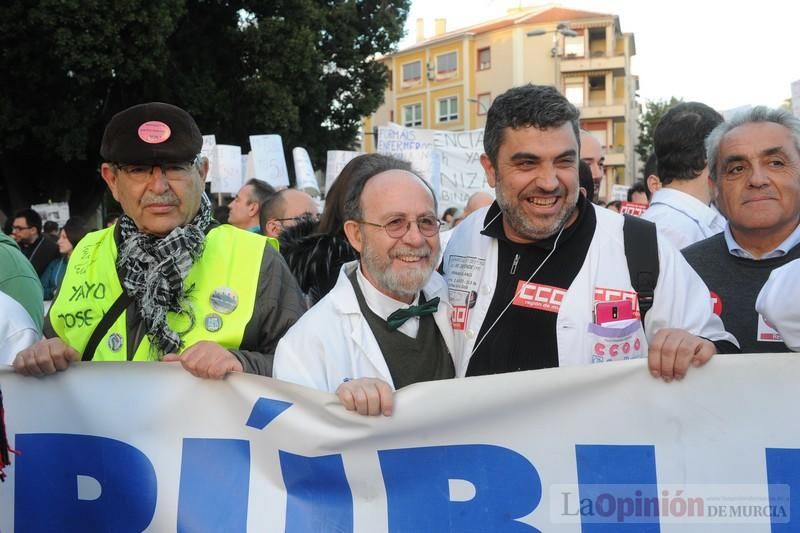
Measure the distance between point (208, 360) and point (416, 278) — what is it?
0.71 m

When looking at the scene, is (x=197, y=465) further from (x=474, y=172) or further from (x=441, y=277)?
(x=474, y=172)

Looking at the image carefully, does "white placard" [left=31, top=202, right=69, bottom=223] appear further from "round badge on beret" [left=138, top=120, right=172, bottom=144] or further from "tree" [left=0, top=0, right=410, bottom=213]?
"round badge on beret" [left=138, top=120, right=172, bottom=144]

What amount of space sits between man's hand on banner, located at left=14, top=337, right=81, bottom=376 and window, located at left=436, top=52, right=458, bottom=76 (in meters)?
62.4

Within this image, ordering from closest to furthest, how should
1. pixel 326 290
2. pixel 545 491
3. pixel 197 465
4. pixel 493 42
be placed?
pixel 545 491, pixel 197 465, pixel 326 290, pixel 493 42

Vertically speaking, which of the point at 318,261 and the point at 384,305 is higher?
the point at 318,261

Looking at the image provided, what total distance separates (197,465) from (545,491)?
1.11 meters

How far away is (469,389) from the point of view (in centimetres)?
264

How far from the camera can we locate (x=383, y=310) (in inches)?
113

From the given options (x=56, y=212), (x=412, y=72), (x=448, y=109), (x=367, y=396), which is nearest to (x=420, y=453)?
(x=367, y=396)

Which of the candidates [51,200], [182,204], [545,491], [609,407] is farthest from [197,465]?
[51,200]

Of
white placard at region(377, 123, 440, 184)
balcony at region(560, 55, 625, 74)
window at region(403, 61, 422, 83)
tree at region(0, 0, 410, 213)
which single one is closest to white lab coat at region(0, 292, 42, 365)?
white placard at region(377, 123, 440, 184)

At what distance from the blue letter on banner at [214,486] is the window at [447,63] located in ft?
205

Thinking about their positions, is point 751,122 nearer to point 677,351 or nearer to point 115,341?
point 677,351

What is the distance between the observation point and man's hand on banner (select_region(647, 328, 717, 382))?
2451mm
